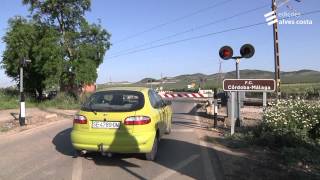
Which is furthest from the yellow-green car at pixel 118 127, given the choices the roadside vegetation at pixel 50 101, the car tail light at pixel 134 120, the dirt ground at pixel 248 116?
the roadside vegetation at pixel 50 101

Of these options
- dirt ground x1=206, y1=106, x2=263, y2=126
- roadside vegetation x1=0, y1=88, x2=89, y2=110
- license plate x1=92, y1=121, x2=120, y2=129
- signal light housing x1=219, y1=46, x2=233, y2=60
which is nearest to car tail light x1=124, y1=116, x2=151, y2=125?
license plate x1=92, y1=121, x2=120, y2=129

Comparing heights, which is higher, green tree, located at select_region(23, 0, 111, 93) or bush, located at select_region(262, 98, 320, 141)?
green tree, located at select_region(23, 0, 111, 93)

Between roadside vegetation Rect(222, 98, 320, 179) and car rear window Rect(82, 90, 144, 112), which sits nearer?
car rear window Rect(82, 90, 144, 112)

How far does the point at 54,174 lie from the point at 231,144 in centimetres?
465

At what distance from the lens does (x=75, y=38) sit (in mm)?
32125

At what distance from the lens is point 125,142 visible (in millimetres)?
7902

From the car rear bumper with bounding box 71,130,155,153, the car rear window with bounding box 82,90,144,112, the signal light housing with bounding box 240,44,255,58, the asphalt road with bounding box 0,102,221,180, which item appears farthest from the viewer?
the signal light housing with bounding box 240,44,255,58

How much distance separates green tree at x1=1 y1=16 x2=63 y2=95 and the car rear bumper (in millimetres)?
23283

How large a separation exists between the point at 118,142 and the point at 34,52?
84.2 ft

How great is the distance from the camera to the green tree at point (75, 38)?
3153cm

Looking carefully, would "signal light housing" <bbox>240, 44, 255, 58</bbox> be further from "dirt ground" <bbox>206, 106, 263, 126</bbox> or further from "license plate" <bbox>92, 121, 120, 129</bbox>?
"license plate" <bbox>92, 121, 120, 129</bbox>

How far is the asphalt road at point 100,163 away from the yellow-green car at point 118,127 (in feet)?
1.15

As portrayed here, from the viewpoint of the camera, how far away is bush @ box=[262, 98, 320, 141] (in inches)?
413

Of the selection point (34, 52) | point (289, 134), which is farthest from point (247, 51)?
point (34, 52)
